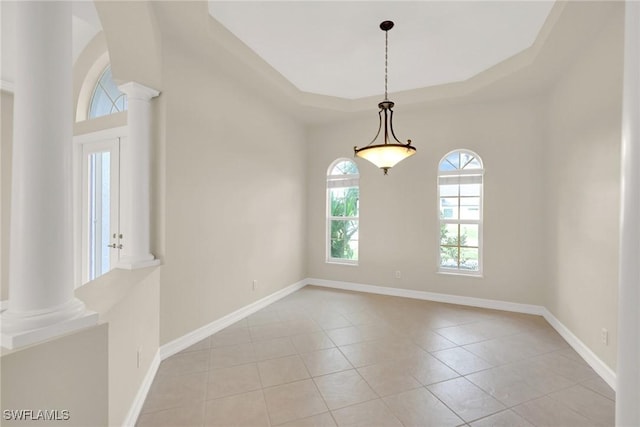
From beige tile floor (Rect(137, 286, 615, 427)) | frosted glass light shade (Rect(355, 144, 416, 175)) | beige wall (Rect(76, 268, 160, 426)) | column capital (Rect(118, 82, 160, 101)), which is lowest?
beige tile floor (Rect(137, 286, 615, 427))

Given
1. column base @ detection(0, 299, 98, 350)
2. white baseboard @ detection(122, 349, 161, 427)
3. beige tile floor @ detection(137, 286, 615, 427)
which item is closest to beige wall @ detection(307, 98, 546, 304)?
beige tile floor @ detection(137, 286, 615, 427)

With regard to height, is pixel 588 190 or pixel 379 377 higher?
pixel 588 190

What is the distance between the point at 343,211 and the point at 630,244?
14.3ft

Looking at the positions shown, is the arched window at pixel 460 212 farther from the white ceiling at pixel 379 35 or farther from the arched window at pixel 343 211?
the arched window at pixel 343 211

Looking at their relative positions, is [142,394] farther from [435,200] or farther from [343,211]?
[435,200]

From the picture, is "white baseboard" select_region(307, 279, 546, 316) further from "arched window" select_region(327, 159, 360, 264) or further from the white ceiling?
the white ceiling

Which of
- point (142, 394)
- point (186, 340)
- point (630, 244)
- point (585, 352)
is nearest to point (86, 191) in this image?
point (186, 340)

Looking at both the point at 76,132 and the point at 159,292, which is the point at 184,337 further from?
the point at 76,132

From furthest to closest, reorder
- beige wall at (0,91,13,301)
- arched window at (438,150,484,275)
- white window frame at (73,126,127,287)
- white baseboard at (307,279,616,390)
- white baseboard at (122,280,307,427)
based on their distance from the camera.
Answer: arched window at (438,150,484,275) < beige wall at (0,91,13,301) < white window frame at (73,126,127,287) < white baseboard at (307,279,616,390) < white baseboard at (122,280,307,427)

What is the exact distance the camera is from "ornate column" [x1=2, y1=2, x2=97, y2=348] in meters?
1.26

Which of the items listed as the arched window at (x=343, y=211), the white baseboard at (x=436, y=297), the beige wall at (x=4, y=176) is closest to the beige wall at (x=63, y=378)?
the beige wall at (x=4, y=176)

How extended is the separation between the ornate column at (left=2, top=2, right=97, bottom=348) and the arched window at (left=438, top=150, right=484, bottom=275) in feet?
15.3

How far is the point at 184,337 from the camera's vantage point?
3.02 m

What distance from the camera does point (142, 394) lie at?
2184 mm
